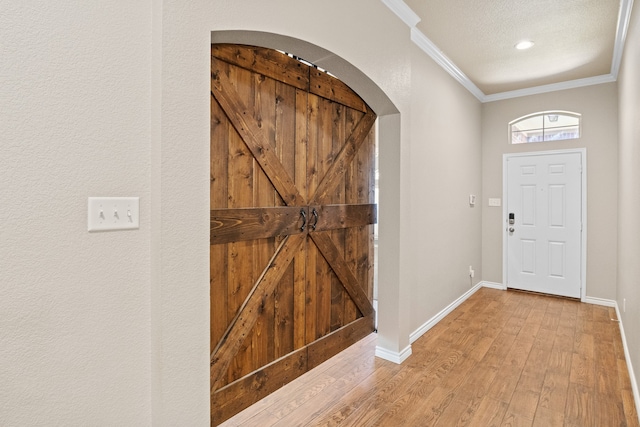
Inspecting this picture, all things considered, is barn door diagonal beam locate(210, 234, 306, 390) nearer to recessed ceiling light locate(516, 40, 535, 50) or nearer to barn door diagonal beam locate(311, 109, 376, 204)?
barn door diagonal beam locate(311, 109, 376, 204)

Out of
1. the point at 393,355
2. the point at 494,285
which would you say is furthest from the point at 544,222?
the point at 393,355

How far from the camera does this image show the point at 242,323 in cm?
203

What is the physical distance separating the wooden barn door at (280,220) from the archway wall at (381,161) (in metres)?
0.25

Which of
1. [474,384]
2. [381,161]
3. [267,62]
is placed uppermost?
[267,62]

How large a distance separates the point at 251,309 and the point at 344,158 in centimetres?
138

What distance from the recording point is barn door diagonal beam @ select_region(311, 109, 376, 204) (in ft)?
8.46
